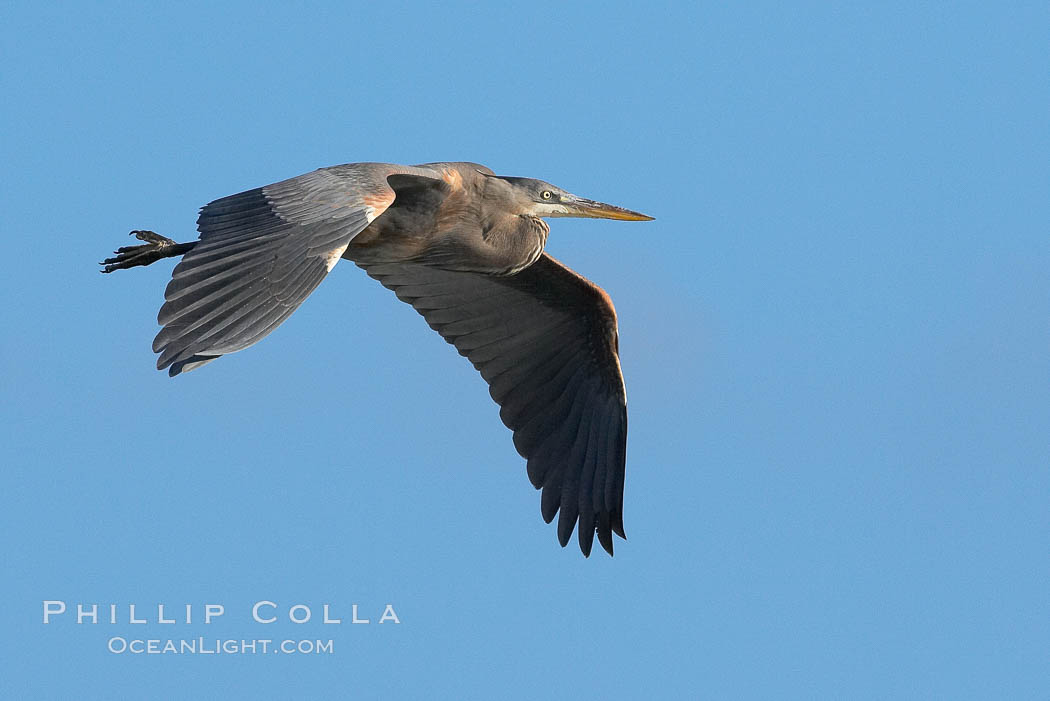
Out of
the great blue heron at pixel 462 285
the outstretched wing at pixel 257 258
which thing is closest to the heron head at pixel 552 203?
the great blue heron at pixel 462 285

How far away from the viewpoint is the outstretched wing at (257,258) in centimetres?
802

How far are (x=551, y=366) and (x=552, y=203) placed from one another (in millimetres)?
1850

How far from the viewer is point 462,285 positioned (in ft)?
41.0

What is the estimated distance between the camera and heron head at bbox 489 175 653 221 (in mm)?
10938

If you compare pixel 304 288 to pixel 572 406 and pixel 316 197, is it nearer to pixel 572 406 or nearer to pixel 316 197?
pixel 316 197

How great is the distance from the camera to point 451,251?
35.3ft

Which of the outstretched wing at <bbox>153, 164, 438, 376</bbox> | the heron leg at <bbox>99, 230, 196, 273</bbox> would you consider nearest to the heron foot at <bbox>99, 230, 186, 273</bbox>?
the heron leg at <bbox>99, 230, 196, 273</bbox>

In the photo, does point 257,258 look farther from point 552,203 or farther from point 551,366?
point 551,366

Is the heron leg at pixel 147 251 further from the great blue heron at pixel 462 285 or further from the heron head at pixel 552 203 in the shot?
the heron head at pixel 552 203

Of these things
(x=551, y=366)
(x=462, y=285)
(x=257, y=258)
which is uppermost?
(x=462, y=285)

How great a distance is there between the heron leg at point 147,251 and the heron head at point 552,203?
7.27 feet

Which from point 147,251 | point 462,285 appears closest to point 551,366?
point 462,285

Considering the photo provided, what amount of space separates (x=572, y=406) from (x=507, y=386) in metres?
0.52

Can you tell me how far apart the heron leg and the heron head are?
2.22 metres
